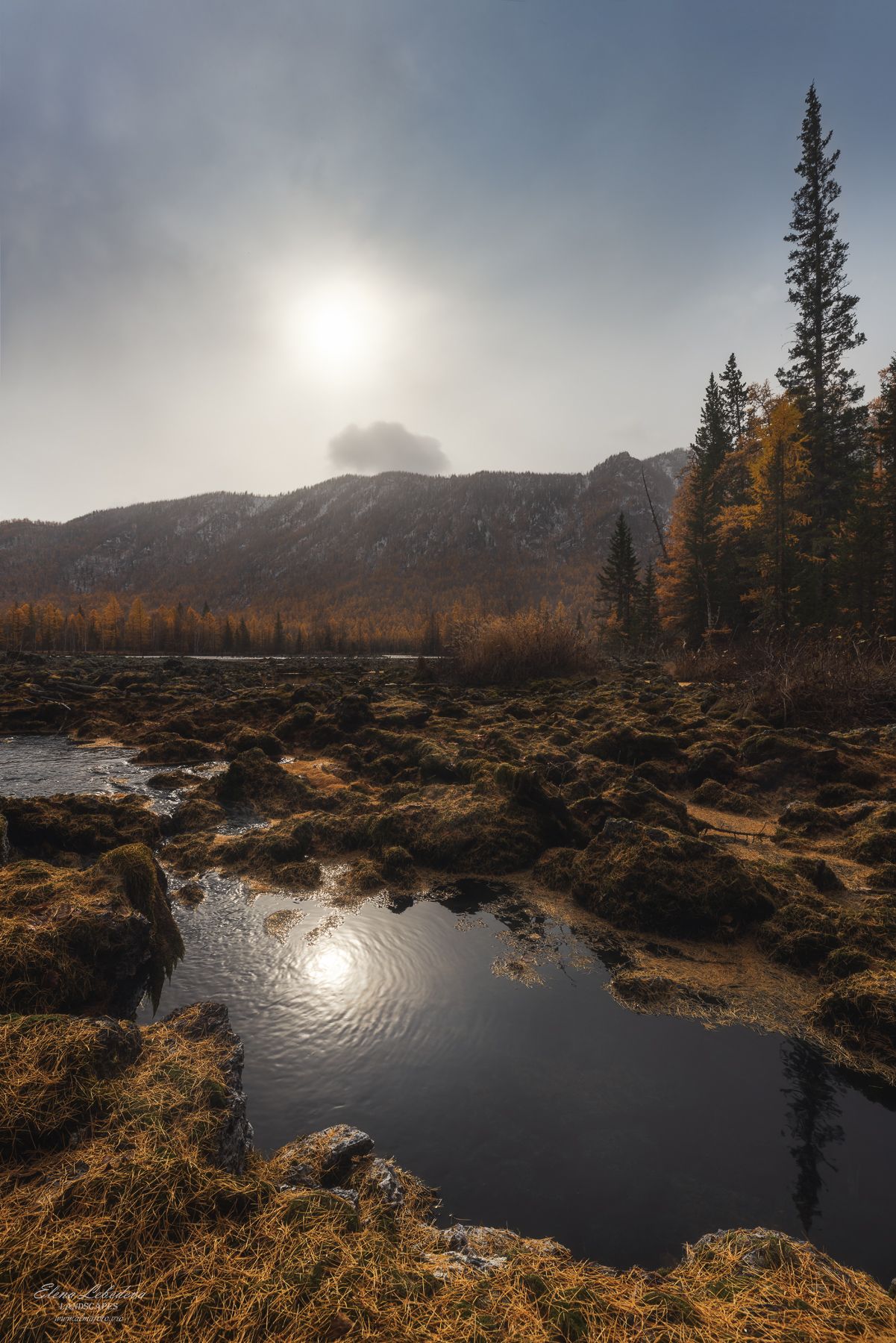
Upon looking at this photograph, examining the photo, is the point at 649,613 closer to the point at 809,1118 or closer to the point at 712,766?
the point at 712,766

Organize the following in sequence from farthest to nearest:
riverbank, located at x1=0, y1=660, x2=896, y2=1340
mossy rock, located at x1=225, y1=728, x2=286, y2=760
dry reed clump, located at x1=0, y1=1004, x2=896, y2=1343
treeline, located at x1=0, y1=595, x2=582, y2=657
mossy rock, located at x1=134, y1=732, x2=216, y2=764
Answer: treeline, located at x1=0, y1=595, x2=582, y2=657, mossy rock, located at x1=134, y1=732, x2=216, y2=764, mossy rock, located at x1=225, y1=728, x2=286, y2=760, riverbank, located at x1=0, y1=660, x2=896, y2=1340, dry reed clump, located at x1=0, y1=1004, x2=896, y2=1343

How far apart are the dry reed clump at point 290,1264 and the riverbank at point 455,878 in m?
0.01

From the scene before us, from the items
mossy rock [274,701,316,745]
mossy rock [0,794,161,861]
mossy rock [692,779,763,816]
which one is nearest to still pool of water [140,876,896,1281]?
mossy rock [0,794,161,861]

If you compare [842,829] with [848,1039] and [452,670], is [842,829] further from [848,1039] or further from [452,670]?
[452,670]

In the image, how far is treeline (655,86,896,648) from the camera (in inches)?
932

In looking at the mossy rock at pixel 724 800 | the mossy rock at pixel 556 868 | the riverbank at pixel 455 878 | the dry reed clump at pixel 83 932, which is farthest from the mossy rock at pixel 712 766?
the dry reed clump at pixel 83 932

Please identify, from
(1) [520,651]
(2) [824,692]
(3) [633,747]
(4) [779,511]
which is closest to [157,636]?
(1) [520,651]

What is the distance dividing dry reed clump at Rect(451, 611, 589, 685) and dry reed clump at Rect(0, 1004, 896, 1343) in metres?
20.4

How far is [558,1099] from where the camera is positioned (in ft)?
10.9

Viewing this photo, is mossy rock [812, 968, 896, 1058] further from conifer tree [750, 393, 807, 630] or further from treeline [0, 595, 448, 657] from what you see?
treeline [0, 595, 448, 657]

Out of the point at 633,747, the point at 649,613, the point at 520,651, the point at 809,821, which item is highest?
the point at 649,613

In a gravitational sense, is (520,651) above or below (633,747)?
above

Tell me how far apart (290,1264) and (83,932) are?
2768 mm

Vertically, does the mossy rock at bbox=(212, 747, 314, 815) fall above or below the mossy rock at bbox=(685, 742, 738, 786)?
above
